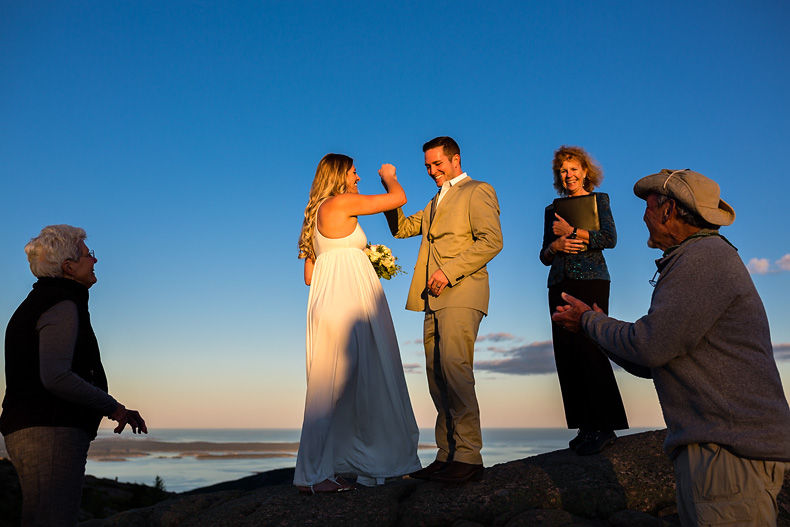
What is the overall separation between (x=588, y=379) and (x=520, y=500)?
4.56 feet

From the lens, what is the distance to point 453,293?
20.6 ft

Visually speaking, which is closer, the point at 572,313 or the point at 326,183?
the point at 572,313

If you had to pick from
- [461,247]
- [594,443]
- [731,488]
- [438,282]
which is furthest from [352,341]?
[731,488]

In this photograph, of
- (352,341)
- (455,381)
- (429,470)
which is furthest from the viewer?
(352,341)

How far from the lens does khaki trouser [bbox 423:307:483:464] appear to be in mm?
6055

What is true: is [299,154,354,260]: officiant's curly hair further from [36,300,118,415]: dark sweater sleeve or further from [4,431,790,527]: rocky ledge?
[36,300,118,415]: dark sweater sleeve

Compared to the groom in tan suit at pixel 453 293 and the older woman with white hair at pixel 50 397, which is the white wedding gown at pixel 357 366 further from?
the older woman with white hair at pixel 50 397

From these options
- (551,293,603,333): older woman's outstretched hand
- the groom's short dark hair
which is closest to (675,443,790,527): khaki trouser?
(551,293,603,333): older woman's outstretched hand

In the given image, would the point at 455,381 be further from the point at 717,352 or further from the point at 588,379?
the point at 717,352

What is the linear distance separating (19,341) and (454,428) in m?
3.55

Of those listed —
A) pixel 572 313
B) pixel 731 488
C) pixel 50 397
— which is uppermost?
pixel 572 313

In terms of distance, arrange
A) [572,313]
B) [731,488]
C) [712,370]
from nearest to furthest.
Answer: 1. [731,488]
2. [712,370]
3. [572,313]

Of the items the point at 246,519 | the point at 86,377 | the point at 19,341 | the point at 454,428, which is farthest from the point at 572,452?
the point at 19,341

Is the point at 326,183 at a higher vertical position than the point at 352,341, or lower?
higher
